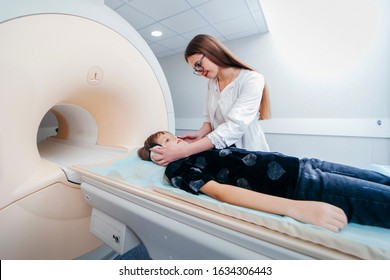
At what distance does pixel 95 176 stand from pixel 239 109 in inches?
27.0

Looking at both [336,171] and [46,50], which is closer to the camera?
[336,171]

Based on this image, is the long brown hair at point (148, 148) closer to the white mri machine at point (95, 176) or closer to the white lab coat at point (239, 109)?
the white mri machine at point (95, 176)

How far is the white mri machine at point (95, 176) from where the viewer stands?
17.9 inches

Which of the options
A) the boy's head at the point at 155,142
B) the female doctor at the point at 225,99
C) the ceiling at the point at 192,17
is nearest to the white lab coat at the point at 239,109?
the female doctor at the point at 225,99

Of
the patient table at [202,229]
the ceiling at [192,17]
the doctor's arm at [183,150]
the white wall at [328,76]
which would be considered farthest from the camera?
the ceiling at [192,17]

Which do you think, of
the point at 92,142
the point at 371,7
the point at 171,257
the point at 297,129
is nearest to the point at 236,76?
the point at 171,257

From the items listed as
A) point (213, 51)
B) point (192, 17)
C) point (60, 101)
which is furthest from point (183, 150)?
point (192, 17)

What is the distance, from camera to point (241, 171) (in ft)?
2.36

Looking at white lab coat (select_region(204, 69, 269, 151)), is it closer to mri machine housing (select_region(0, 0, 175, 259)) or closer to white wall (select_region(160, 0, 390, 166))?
mri machine housing (select_region(0, 0, 175, 259))

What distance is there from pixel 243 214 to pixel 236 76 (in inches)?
31.2

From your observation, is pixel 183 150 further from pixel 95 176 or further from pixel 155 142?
pixel 95 176

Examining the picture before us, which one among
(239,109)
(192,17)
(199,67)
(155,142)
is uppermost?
(192,17)

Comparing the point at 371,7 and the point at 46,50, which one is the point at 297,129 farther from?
the point at 46,50

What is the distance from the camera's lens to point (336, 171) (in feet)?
2.18
